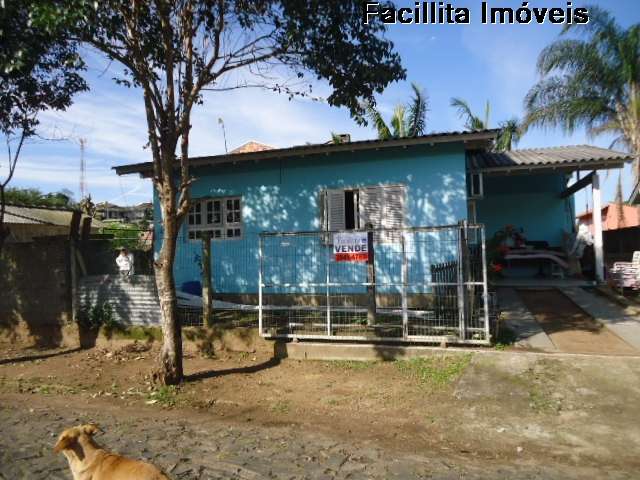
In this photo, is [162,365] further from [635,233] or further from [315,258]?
[635,233]

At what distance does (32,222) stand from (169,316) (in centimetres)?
1337

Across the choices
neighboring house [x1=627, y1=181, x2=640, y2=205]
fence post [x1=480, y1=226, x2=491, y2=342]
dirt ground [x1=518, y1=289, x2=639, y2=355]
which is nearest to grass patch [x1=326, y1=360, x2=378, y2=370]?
fence post [x1=480, y1=226, x2=491, y2=342]

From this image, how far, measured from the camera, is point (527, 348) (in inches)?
259

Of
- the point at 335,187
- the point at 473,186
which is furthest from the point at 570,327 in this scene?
the point at 335,187

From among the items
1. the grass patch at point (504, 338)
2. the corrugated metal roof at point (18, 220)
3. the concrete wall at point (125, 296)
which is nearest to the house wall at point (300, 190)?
the concrete wall at point (125, 296)

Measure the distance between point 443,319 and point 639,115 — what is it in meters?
12.7

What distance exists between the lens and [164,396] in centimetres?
584

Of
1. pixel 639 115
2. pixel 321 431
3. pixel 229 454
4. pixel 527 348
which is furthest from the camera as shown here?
pixel 639 115

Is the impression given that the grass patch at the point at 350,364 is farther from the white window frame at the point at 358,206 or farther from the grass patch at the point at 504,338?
the white window frame at the point at 358,206

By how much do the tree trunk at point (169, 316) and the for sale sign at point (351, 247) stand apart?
2.39 m

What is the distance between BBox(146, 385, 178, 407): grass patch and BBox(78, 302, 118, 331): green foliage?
2551 mm

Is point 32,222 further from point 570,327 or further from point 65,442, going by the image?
point 570,327

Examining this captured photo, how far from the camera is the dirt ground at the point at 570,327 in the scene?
6566mm

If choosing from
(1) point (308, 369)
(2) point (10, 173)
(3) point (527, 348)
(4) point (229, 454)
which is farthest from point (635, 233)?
(2) point (10, 173)
